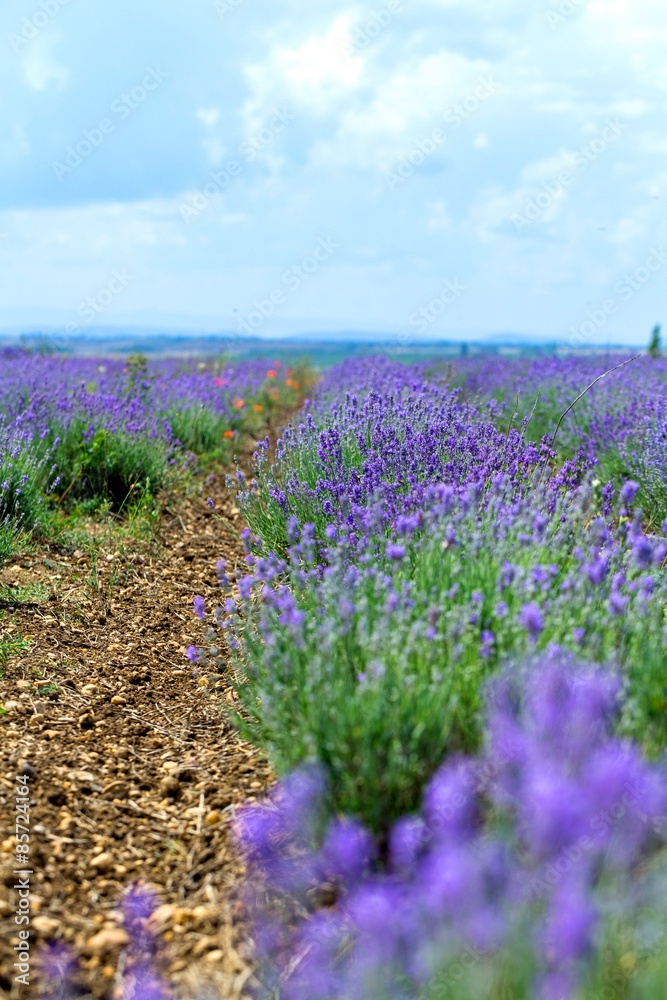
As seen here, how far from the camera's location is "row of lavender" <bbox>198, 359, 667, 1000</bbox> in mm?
1438

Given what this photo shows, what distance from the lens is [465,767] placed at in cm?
187

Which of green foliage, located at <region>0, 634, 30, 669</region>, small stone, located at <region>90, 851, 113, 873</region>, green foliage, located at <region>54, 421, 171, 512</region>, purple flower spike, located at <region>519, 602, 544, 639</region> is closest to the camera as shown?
purple flower spike, located at <region>519, 602, 544, 639</region>

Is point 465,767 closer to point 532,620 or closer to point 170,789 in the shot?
point 532,620

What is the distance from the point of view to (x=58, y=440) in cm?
605

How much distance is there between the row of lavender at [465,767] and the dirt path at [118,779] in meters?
0.16

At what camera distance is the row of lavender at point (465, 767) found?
1438 millimetres

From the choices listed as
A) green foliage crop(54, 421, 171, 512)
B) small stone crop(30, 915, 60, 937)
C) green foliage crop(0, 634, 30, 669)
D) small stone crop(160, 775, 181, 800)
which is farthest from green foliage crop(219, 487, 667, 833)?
green foliage crop(54, 421, 171, 512)

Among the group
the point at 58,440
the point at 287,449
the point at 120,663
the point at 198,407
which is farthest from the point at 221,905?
the point at 198,407

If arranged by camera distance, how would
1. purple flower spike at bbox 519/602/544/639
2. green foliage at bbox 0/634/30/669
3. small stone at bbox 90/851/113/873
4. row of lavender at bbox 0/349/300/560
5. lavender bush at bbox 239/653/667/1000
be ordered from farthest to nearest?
1. row of lavender at bbox 0/349/300/560
2. green foliage at bbox 0/634/30/669
3. small stone at bbox 90/851/113/873
4. purple flower spike at bbox 519/602/544/639
5. lavender bush at bbox 239/653/667/1000

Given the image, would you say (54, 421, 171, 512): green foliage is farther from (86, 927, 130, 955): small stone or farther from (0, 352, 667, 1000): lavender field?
(86, 927, 130, 955): small stone

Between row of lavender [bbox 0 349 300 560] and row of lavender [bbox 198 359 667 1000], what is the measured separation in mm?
2321

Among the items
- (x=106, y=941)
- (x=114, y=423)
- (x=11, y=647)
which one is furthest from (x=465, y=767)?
(x=114, y=423)

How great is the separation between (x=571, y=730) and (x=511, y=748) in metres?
0.20

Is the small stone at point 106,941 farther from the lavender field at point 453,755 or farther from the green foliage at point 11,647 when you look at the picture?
the green foliage at point 11,647
